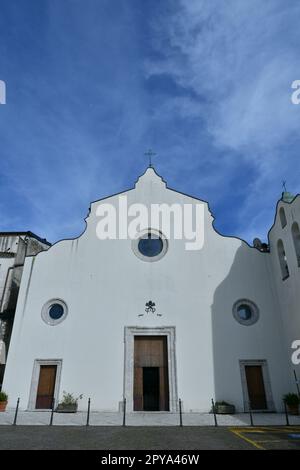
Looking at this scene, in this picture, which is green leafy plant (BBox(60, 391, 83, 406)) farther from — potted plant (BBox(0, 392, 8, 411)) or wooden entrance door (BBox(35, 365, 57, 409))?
potted plant (BBox(0, 392, 8, 411))

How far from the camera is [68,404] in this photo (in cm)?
1532

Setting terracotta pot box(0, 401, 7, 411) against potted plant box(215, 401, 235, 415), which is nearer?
potted plant box(215, 401, 235, 415)

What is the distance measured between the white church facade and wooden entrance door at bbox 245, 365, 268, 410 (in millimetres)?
47

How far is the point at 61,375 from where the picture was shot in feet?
53.4

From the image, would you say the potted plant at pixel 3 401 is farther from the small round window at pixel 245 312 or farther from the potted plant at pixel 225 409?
the small round window at pixel 245 312

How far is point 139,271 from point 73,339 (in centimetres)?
507

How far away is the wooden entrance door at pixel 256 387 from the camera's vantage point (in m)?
15.8

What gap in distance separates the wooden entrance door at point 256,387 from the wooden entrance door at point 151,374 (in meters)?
4.17

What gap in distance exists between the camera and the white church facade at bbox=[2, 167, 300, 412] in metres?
16.0

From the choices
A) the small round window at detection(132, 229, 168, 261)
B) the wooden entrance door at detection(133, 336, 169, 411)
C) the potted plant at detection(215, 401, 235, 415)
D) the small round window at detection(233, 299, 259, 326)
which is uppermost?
the small round window at detection(132, 229, 168, 261)

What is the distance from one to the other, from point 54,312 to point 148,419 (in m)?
7.76

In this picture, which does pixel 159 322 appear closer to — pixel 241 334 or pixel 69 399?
pixel 241 334

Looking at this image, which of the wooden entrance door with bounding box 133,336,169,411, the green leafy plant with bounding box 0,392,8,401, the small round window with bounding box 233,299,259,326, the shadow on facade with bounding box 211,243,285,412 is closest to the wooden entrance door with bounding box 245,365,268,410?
the shadow on facade with bounding box 211,243,285,412
